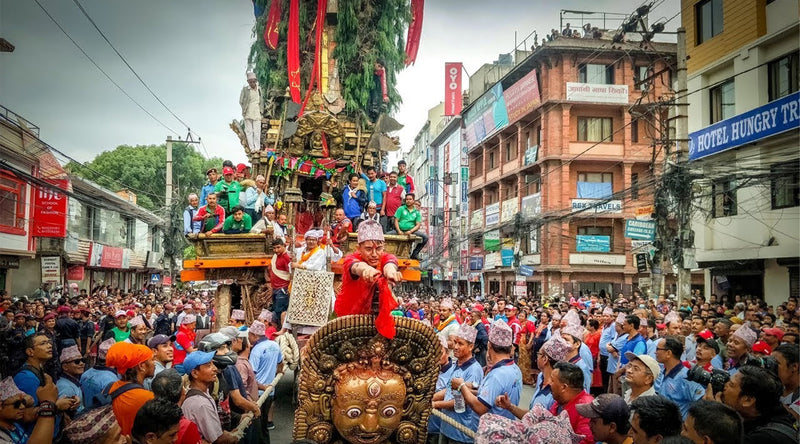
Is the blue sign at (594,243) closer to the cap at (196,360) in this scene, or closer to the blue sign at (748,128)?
the blue sign at (748,128)

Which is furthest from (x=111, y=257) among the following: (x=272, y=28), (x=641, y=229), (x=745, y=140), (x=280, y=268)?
(x=745, y=140)

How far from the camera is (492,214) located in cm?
3722

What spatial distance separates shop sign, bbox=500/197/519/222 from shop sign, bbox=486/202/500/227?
704mm

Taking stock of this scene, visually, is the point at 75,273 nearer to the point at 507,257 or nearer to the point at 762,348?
the point at 507,257

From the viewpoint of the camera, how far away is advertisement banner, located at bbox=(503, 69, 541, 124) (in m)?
31.0

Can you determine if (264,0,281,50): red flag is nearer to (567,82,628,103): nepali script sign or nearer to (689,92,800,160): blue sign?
(689,92,800,160): blue sign

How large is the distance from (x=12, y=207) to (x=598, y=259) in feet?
81.7

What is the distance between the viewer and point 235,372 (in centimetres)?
557

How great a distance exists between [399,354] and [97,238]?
3017cm

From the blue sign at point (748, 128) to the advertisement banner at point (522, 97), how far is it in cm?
1643

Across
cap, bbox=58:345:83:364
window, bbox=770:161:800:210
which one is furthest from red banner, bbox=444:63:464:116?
cap, bbox=58:345:83:364

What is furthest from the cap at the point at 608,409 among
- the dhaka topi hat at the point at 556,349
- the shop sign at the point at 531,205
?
the shop sign at the point at 531,205

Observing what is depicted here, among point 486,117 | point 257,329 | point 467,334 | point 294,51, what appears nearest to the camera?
point 467,334

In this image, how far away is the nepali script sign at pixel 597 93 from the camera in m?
30.6
